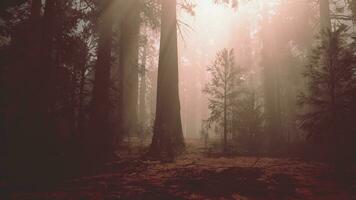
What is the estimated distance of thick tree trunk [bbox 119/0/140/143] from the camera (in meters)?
16.3

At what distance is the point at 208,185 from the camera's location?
450 centimetres

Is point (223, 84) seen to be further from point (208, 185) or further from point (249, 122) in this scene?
point (208, 185)

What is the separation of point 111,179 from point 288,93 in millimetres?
27991

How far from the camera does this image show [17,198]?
3850 millimetres

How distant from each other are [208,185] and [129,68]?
16.7 meters

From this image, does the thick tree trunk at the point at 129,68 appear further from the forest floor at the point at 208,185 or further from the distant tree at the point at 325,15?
the forest floor at the point at 208,185

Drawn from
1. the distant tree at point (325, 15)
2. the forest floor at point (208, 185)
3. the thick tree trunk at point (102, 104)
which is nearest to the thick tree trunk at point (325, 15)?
the distant tree at point (325, 15)

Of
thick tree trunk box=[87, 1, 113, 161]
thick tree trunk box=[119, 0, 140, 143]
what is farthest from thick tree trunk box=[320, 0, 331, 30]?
thick tree trunk box=[87, 1, 113, 161]

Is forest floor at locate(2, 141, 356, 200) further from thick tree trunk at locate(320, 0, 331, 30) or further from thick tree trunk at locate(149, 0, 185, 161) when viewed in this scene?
thick tree trunk at locate(320, 0, 331, 30)

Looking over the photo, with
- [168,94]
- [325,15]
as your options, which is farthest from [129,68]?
[325,15]

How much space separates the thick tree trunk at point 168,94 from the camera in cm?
959

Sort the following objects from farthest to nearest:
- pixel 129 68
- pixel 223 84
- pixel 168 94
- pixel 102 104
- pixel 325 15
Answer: pixel 129 68
pixel 325 15
pixel 223 84
pixel 102 104
pixel 168 94

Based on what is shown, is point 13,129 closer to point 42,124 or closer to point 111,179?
point 42,124

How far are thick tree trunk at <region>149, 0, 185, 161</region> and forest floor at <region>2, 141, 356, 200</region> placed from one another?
3.57m
